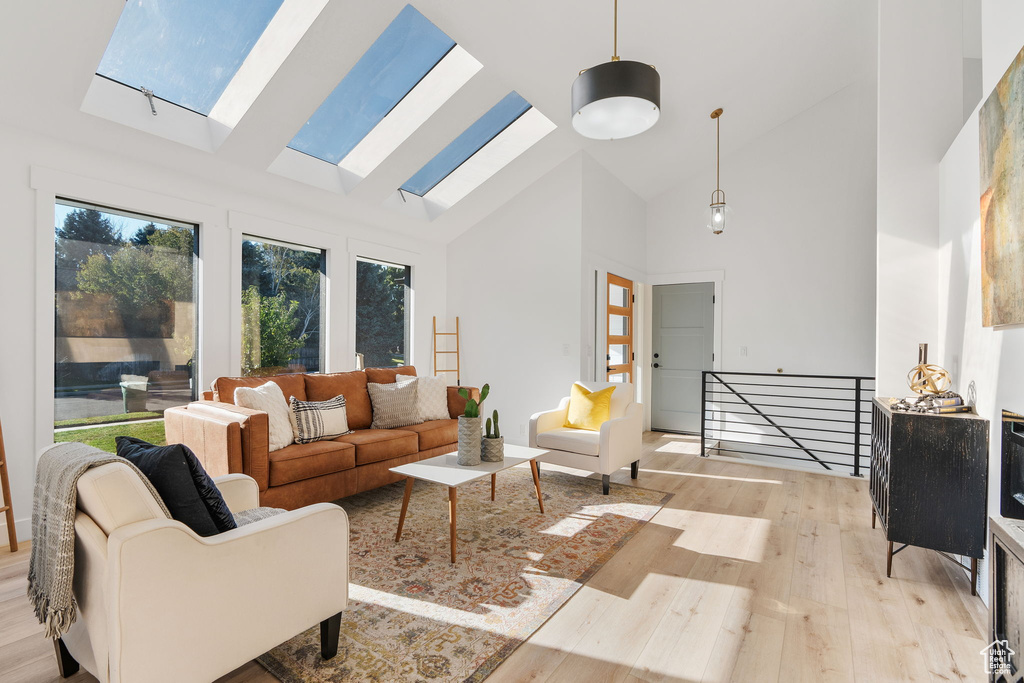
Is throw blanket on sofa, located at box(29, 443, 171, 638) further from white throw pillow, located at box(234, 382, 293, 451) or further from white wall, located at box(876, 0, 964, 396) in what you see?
white wall, located at box(876, 0, 964, 396)

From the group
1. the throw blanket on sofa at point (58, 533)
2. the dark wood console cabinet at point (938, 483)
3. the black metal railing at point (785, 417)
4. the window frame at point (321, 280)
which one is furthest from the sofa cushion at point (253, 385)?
the black metal railing at point (785, 417)

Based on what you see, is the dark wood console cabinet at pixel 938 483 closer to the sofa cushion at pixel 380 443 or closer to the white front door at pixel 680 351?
the sofa cushion at pixel 380 443

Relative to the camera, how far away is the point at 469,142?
15.2 ft

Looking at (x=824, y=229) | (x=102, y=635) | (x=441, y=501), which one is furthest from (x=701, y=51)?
(x=102, y=635)

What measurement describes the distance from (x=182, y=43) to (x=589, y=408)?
3.70m

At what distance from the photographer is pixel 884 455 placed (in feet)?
8.98

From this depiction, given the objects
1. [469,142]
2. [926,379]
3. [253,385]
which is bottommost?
[253,385]

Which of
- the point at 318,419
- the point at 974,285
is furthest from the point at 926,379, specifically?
the point at 318,419

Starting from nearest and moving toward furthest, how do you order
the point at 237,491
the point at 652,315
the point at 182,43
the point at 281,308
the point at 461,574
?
the point at 237,491, the point at 461,574, the point at 182,43, the point at 281,308, the point at 652,315

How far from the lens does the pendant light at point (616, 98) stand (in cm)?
221

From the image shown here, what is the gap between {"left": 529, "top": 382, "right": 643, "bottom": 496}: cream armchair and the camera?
380 centimetres

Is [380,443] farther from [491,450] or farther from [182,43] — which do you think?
[182,43]

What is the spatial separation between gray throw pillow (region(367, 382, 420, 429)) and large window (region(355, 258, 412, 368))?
98 centimetres

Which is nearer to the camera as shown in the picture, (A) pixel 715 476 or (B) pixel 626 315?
(A) pixel 715 476
